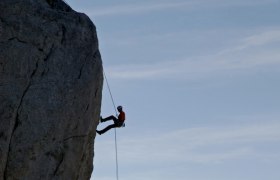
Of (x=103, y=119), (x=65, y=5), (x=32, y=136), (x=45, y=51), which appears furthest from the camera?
(x=103, y=119)

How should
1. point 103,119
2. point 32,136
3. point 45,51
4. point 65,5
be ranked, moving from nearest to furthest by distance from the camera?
point 32,136, point 45,51, point 65,5, point 103,119

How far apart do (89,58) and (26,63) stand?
10.2 feet

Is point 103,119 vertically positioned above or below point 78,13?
below

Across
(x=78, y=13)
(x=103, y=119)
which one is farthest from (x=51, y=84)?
(x=103, y=119)

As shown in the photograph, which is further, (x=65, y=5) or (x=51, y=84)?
(x=65, y=5)

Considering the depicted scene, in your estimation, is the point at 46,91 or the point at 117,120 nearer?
the point at 46,91

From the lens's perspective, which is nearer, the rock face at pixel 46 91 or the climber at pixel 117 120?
the rock face at pixel 46 91

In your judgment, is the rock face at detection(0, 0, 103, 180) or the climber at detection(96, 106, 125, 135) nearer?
the rock face at detection(0, 0, 103, 180)

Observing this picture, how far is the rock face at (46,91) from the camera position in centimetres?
3078

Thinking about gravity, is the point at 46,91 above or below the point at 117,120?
below

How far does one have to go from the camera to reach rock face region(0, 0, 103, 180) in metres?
30.8

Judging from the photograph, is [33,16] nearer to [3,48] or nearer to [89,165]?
[3,48]

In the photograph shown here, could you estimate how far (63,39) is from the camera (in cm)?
3353

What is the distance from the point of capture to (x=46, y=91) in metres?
31.9
